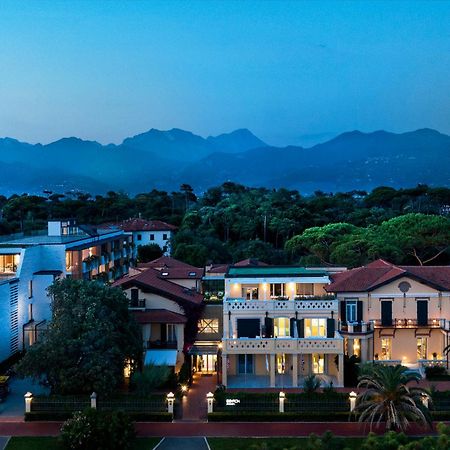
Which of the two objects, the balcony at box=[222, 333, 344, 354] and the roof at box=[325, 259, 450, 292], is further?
the roof at box=[325, 259, 450, 292]

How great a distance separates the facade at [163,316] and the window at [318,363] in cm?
799

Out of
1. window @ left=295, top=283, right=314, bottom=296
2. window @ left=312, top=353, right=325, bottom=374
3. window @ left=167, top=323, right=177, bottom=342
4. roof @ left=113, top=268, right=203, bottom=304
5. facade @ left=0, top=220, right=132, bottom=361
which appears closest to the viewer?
window @ left=312, top=353, right=325, bottom=374

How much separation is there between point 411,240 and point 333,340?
3008 centimetres

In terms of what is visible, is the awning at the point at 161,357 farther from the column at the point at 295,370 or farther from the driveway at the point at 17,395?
the column at the point at 295,370

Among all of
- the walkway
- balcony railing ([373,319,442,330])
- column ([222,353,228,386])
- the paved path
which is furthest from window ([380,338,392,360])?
the paved path

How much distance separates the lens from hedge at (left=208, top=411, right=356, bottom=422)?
86.0 ft

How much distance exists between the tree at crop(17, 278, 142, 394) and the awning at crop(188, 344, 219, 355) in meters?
4.12

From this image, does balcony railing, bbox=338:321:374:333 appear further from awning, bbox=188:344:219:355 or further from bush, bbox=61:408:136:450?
bush, bbox=61:408:136:450

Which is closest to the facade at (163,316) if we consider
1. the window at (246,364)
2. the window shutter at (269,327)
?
the window at (246,364)

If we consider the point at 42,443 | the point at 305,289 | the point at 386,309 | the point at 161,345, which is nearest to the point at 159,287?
the point at 161,345

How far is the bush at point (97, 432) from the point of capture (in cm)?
2217

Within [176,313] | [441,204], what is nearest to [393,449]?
[176,313]

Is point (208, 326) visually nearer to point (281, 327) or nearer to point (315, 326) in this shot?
point (281, 327)

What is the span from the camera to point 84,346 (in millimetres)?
27078
